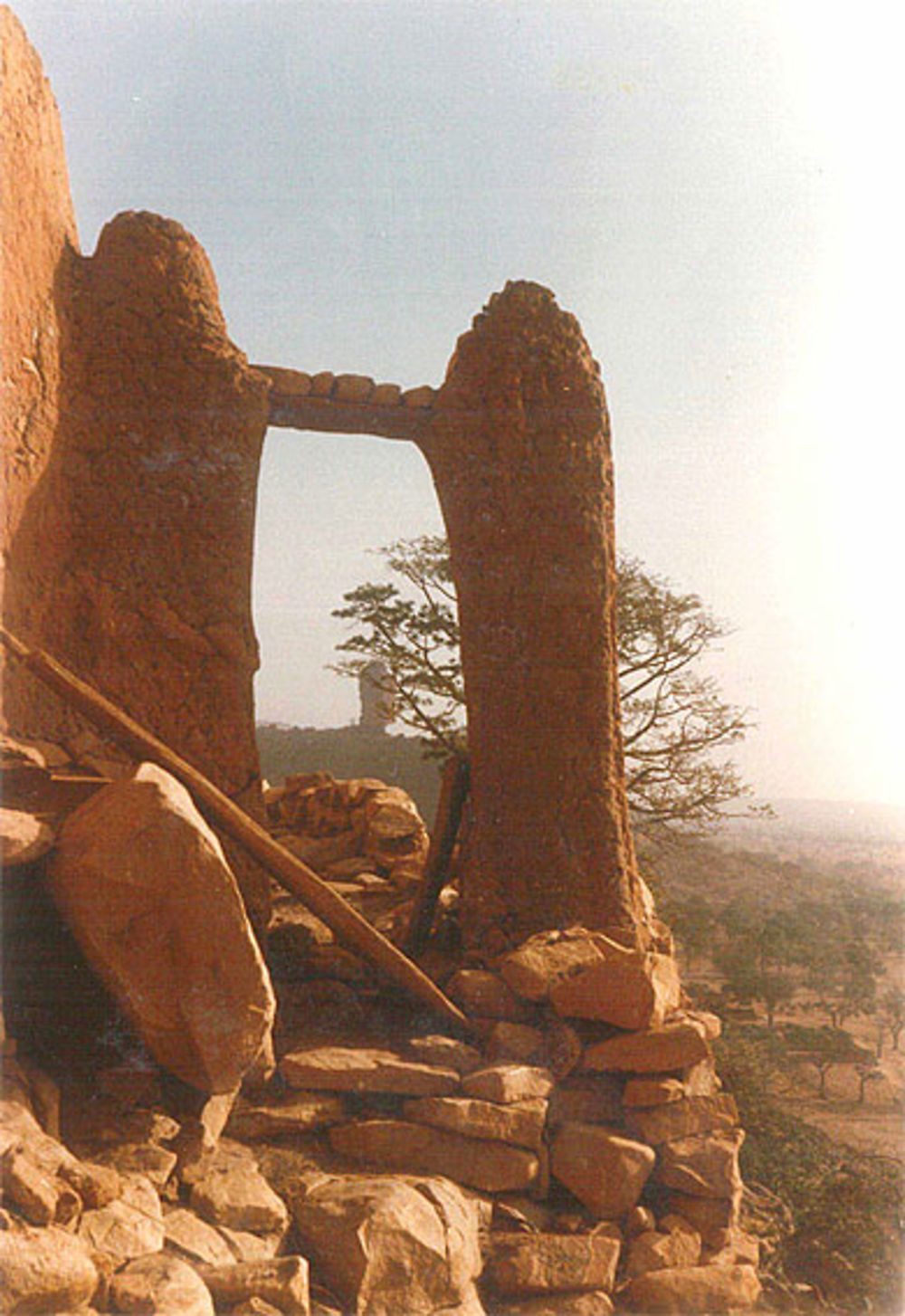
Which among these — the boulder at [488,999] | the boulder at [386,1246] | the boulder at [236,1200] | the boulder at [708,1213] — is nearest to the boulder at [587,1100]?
the boulder at [488,999]

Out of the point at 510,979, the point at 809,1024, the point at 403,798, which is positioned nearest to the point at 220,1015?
Result: the point at 510,979

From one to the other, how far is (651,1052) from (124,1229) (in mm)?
3367

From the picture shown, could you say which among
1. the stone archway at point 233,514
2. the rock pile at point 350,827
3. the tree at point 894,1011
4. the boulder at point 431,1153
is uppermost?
the stone archway at point 233,514

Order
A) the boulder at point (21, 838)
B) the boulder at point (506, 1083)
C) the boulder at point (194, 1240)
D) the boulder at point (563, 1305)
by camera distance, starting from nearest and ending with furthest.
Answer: the boulder at point (194, 1240)
the boulder at point (21, 838)
the boulder at point (563, 1305)
the boulder at point (506, 1083)

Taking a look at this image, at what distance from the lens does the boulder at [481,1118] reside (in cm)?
523

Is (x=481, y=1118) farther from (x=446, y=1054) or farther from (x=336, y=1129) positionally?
(x=336, y=1129)

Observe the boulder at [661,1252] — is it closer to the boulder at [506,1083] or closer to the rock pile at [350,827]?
the boulder at [506,1083]

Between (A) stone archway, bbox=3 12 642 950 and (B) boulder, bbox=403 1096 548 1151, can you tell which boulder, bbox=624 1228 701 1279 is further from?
(A) stone archway, bbox=3 12 642 950

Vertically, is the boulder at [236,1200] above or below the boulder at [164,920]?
below

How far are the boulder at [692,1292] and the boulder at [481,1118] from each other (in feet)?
2.74

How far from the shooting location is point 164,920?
3863mm

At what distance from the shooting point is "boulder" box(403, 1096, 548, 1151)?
5227mm

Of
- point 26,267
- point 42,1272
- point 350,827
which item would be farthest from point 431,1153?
point 26,267

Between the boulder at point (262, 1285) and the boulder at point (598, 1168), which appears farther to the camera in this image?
the boulder at point (598, 1168)
